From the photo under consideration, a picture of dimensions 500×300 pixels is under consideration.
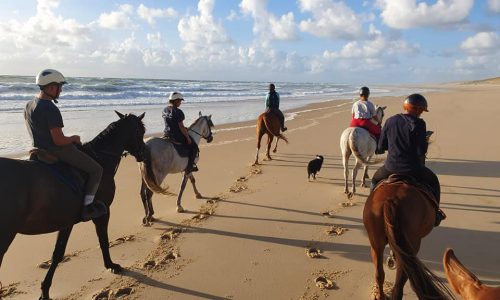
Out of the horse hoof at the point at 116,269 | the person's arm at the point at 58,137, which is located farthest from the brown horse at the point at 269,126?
the person's arm at the point at 58,137

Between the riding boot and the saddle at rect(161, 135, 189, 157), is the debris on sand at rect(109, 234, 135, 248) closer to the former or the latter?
the riding boot

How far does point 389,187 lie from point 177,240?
11.7 ft

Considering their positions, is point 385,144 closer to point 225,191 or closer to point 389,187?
point 389,187

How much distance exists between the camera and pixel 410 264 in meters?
3.47

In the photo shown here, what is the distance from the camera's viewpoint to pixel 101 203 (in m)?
5.02

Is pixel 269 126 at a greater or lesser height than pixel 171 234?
greater

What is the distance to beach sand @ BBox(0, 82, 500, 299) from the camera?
189 inches

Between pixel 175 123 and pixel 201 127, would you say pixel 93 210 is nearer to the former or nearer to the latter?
pixel 175 123

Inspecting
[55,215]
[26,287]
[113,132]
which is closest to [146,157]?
[113,132]

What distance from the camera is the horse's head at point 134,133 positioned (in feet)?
18.6

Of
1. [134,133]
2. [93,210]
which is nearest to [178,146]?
[134,133]

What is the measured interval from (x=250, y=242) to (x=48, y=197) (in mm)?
3132

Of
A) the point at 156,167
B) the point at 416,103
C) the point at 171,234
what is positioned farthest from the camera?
the point at 156,167

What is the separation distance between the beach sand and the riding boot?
2.85 feet
